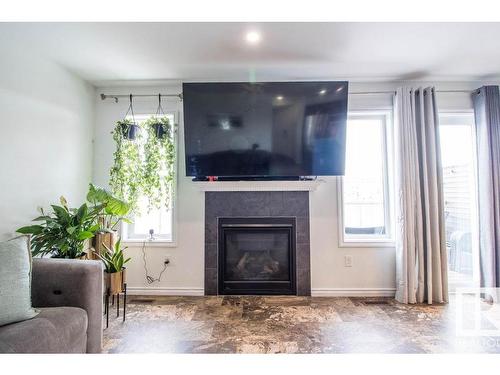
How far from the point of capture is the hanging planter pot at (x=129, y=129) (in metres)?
2.76

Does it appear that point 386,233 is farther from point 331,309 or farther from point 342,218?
point 331,309

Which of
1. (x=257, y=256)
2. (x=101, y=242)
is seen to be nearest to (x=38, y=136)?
(x=101, y=242)

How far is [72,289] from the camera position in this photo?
1.57 metres

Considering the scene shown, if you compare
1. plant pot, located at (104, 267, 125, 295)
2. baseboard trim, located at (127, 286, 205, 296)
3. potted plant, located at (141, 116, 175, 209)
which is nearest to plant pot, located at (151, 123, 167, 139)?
potted plant, located at (141, 116, 175, 209)

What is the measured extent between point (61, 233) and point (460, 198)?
3.91 meters

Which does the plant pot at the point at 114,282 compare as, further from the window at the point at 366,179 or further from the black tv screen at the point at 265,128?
the window at the point at 366,179

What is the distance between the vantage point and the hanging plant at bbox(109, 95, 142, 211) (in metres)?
2.80

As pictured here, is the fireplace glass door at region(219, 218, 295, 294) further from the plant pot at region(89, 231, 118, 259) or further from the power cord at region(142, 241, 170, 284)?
the plant pot at region(89, 231, 118, 259)

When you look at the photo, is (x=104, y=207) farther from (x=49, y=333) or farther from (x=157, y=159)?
(x=49, y=333)

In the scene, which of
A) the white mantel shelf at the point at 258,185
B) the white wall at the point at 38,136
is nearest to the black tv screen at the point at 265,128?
the white mantel shelf at the point at 258,185
